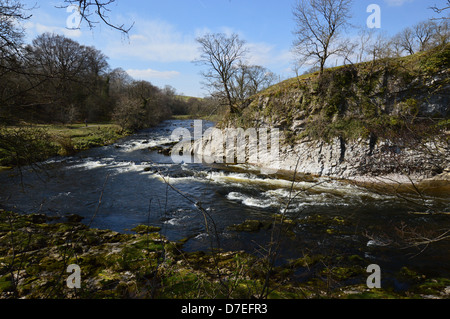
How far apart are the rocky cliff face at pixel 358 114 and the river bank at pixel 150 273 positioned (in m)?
8.20

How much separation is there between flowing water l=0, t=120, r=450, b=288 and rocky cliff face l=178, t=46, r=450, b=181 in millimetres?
1816

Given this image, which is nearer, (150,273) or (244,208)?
(150,273)

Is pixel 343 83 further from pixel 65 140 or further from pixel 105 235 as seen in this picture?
pixel 65 140

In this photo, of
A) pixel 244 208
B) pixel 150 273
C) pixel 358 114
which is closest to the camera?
pixel 150 273

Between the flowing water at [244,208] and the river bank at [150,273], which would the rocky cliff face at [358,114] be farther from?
the river bank at [150,273]

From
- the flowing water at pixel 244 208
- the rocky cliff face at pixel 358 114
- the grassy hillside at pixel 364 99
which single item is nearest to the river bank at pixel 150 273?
the flowing water at pixel 244 208

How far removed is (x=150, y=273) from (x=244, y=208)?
210 inches

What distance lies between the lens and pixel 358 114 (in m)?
13.4

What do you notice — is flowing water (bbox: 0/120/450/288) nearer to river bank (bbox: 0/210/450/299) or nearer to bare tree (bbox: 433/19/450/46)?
river bank (bbox: 0/210/450/299)

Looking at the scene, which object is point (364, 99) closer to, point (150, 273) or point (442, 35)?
point (442, 35)

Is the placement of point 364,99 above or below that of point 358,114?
above

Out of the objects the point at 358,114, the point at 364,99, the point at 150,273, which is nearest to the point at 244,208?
the point at 150,273

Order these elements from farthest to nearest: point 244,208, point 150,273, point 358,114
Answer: point 358,114, point 244,208, point 150,273

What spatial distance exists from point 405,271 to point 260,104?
14.9m
